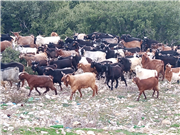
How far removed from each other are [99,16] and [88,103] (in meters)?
15.9

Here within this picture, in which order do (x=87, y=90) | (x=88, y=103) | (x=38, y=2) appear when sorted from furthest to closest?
(x=38, y=2)
(x=87, y=90)
(x=88, y=103)

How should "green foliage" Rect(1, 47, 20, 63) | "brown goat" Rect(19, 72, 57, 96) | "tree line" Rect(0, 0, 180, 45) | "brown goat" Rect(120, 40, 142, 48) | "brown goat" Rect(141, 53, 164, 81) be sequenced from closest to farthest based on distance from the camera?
1. "brown goat" Rect(19, 72, 57, 96)
2. "brown goat" Rect(141, 53, 164, 81)
3. "green foliage" Rect(1, 47, 20, 63)
4. "brown goat" Rect(120, 40, 142, 48)
5. "tree line" Rect(0, 0, 180, 45)

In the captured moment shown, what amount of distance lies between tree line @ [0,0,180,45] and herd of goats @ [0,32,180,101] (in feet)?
13.5

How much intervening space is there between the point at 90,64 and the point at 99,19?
12.1m

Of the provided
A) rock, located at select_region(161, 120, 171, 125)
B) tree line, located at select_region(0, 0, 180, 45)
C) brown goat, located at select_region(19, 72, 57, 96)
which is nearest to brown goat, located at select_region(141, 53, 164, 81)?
brown goat, located at select_region(19, 72, 57, 96)

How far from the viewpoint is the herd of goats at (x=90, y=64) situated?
41.1ft

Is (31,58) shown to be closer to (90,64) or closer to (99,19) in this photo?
(90,64)

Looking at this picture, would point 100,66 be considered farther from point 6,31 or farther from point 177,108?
point 6,31

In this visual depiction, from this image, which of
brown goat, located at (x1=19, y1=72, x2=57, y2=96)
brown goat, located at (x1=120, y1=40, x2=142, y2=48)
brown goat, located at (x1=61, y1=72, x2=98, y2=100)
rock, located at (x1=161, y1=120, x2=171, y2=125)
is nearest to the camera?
rock, located at (x1=161, y1=120, x2=171, y2=125)

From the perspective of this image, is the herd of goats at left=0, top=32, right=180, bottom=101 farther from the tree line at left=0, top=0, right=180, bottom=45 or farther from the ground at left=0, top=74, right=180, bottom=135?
the tree line at left=0, top=0, right=180, bottom=45

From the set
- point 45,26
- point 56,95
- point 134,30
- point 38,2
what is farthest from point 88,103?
point 38,2

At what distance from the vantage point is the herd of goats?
1253 cm

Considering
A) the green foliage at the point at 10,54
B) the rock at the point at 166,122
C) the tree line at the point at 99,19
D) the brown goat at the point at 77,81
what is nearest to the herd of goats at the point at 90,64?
the brown goat at the point at 77,81

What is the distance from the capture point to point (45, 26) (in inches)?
1093
